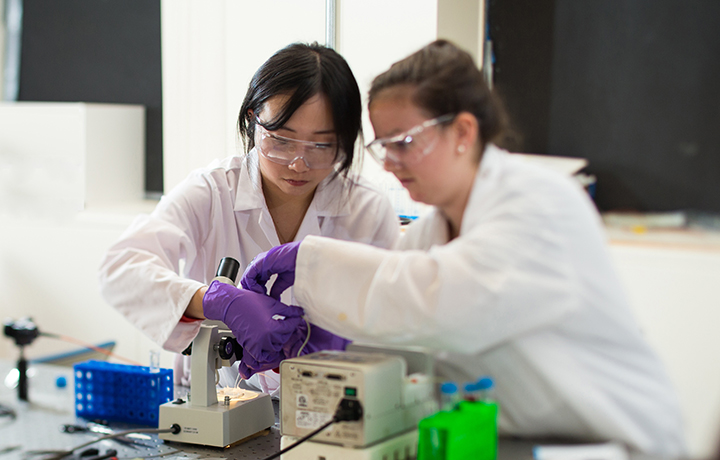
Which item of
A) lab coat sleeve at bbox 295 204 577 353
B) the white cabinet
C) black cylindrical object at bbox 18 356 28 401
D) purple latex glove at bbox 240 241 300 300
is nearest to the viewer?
lab coat sleeve at bbox 295 204 577 353

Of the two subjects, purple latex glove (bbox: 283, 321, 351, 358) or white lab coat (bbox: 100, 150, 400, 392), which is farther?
white lab coat (bbox: 100, 150, 400, 392)

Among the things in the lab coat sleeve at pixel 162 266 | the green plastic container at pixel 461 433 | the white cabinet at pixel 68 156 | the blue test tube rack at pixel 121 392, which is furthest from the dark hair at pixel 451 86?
the white cabinet at pixel 68 156

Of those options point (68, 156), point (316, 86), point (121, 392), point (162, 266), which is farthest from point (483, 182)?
point (68, 156)

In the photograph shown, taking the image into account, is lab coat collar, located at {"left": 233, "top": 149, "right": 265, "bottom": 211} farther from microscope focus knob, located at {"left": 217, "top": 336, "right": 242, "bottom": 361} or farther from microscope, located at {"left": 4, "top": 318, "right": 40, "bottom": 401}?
microscope, located at {"left": 4, "top": 318, "right": 40, "bottom": 401}

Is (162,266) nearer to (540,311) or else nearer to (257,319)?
(257,319)

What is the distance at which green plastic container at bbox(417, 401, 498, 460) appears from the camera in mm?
917

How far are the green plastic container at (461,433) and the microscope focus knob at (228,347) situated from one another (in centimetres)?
45

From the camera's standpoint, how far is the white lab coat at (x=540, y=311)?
34.7 inches

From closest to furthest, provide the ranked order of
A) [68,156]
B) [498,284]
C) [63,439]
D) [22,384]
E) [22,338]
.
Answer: [498,284] → [63,439] → [22,384] → [22,338] → [68,156]

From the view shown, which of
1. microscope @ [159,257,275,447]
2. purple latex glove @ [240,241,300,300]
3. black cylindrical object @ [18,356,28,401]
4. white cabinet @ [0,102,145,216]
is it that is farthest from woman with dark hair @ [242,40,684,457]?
white cabinet @ [0,102,145,216]

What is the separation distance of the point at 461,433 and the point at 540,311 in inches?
8.2

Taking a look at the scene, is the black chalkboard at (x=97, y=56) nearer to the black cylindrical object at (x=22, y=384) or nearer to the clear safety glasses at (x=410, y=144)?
the black cylindrical object at (x=22, y=384)

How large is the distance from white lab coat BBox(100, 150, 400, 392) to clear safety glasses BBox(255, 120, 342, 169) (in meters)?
0.10

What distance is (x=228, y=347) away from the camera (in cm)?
126
